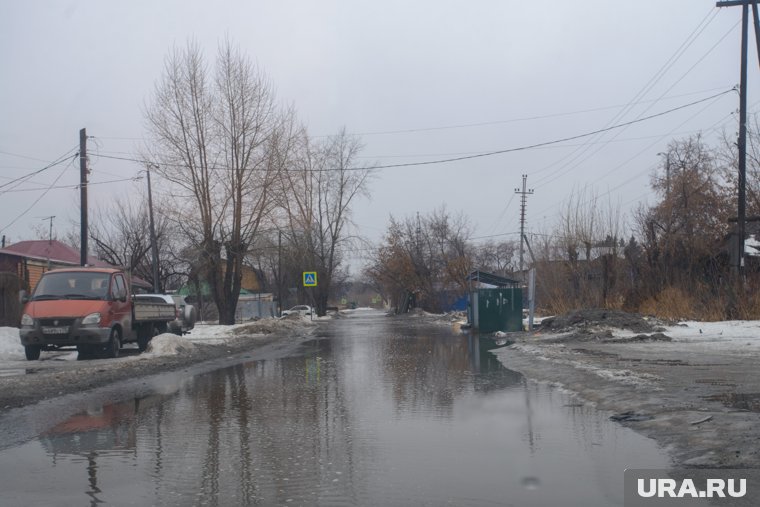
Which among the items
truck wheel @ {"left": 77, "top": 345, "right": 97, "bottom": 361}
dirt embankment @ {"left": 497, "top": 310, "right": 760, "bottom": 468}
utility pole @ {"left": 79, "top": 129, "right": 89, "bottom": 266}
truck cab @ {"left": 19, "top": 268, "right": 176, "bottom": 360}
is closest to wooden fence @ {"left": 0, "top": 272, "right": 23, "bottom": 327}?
utility pole @ {"left": 79, "top": 129, "right": 89, "bottom": 266}

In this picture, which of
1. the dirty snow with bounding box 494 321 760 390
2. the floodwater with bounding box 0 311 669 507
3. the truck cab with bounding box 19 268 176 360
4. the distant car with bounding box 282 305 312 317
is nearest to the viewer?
the floodwater with bounding box 0 311 669 507

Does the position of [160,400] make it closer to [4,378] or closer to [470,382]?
[4,378]

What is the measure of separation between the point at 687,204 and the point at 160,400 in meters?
36.6

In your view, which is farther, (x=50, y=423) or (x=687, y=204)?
(x=687, y=204)

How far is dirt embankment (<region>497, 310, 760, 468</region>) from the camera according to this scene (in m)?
6.64

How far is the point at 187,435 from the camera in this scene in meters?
7.90

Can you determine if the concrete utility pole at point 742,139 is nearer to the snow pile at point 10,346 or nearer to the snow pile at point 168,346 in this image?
the snow pile at point 168,346

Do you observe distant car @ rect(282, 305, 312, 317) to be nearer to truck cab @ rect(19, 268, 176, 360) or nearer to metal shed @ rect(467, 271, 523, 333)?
metal shed @ rect(467, 271, 523, 333)

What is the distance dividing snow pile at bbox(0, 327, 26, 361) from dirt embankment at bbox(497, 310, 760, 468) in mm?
12642

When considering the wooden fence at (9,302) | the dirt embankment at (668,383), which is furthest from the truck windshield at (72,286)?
the dirt embankment at (668,383)

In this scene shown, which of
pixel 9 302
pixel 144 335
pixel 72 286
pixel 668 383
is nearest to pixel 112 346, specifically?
pixel 72 286

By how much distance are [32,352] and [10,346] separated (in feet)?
6.22

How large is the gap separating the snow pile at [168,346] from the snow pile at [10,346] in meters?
3.45

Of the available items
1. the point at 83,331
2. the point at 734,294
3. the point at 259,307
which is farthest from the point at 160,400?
the point at 259,307
